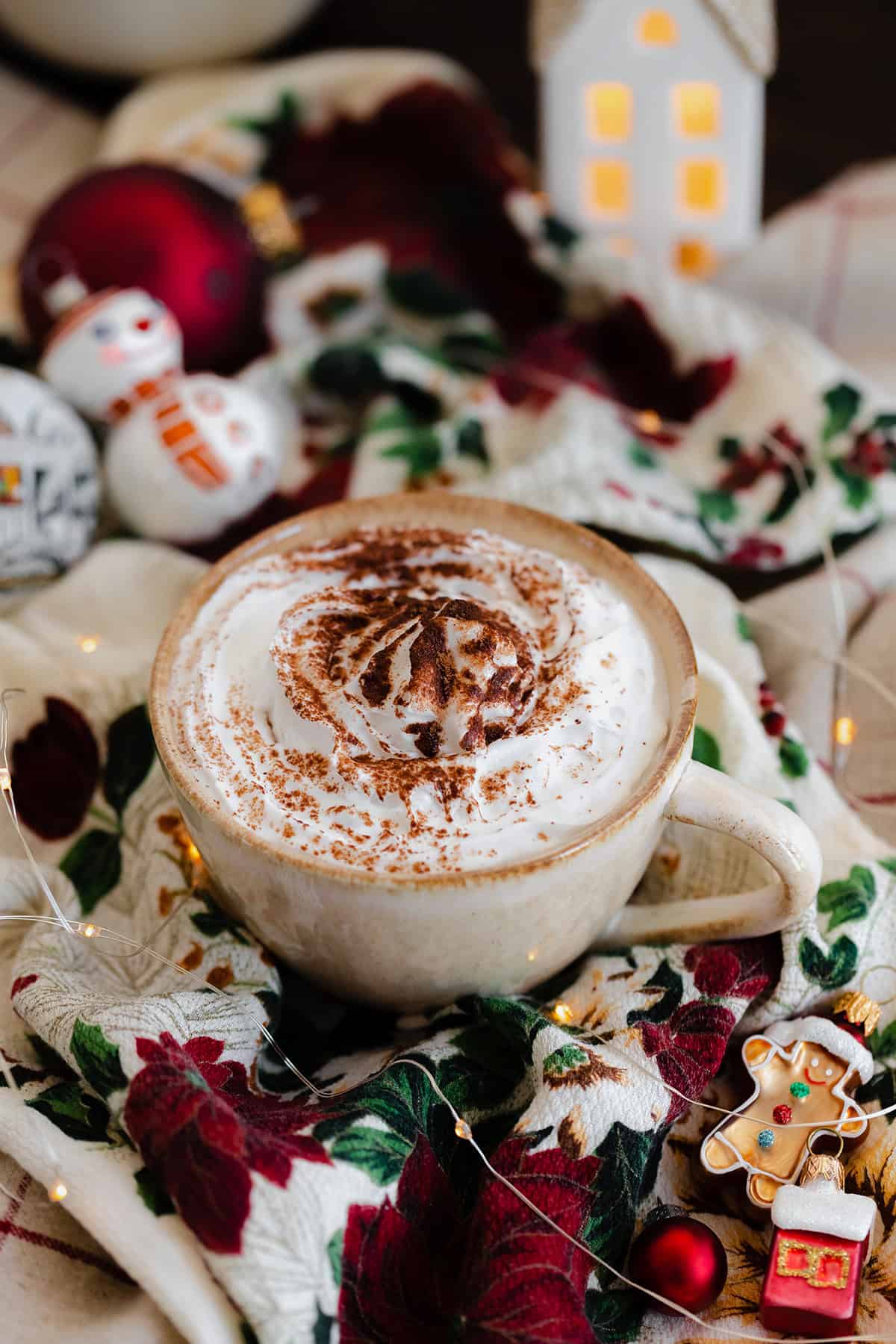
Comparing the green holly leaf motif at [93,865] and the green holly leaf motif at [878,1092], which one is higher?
the green holly leaf motif at [93,865]

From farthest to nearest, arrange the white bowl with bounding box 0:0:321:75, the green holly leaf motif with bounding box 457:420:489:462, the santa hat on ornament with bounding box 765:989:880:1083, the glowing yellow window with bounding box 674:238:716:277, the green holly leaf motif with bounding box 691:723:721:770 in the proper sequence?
the white bowl with bounding box 0:0:321:75
the glowing yellow window with bounding box 674:238:716:277
the green holly leaf motif with bounding box 457:420:489:462
the green holly leaf motif with bounding box 691:723:721:770
the santa hat on ornament with bounding box 765:989:880:1083

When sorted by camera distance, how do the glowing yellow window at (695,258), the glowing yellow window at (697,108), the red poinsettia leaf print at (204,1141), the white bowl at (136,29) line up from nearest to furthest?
the red poinsettia leaf print at (204,1141) < the glowing yellow window at (697,108) < the glowing yellow window at (695,258) < the white bowl at (136,29)

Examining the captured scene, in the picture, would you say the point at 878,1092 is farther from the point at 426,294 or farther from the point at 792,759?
the point at 426,294

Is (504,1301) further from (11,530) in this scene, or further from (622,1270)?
(11,530)

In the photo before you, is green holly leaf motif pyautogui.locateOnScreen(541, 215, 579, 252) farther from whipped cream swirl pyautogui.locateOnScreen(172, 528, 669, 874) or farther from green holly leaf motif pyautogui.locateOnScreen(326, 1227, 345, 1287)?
green holly leaf motif pyautogui.locateOnScreen(326, 1227, 345, 1287)

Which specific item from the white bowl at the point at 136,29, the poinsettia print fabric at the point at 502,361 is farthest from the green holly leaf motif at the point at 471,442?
the white bowl at the point at 136,29

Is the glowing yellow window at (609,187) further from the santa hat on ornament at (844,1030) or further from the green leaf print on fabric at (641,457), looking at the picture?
the santa hat on ornament at (844,1030)

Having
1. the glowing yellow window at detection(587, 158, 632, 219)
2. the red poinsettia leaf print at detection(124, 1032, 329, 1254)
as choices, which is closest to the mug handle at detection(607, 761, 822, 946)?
the red poinsettia leaf print at detection(124, 1032, 329, 1254)

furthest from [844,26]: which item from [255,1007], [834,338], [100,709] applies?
[255,1007]
